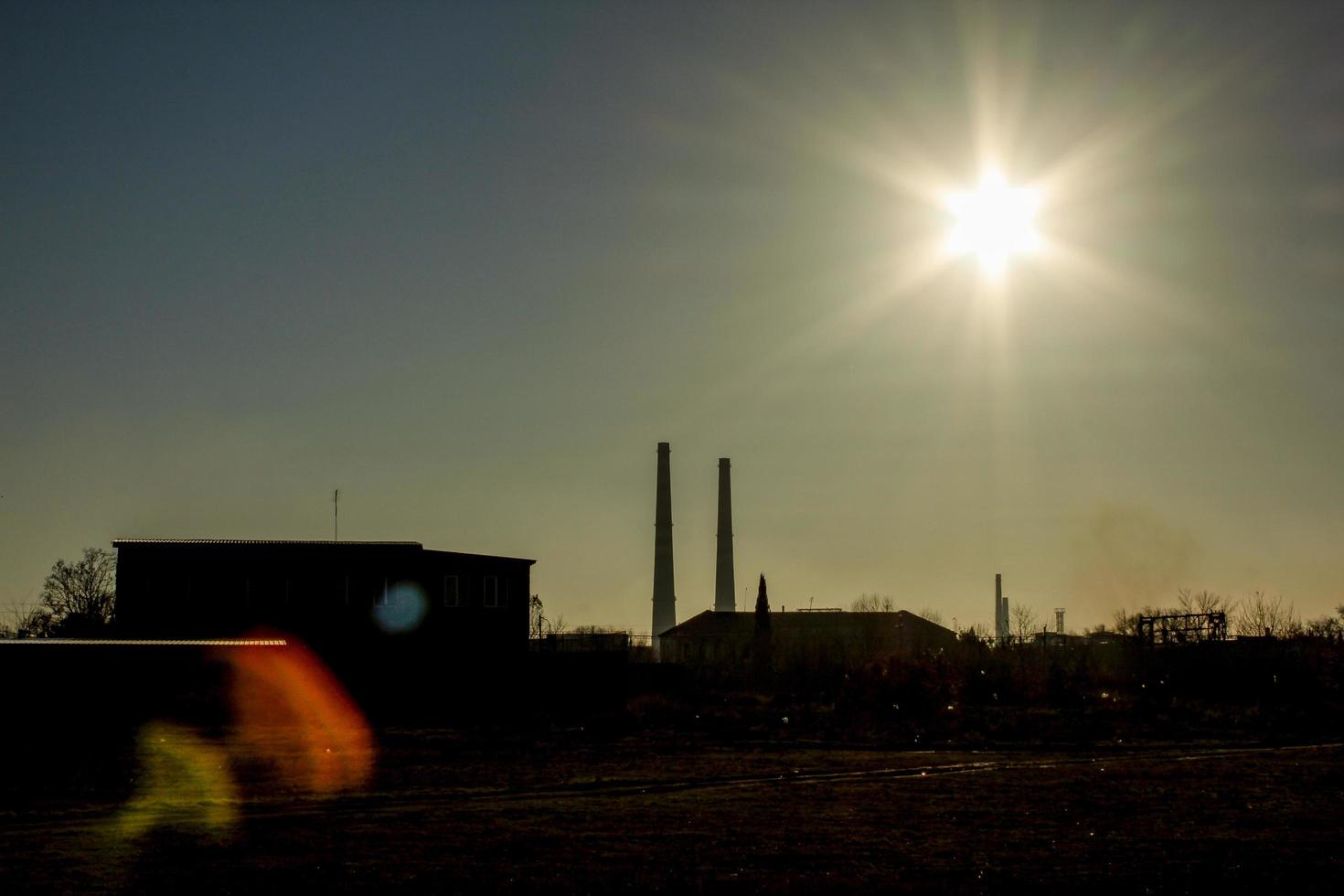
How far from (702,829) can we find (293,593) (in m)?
40.4

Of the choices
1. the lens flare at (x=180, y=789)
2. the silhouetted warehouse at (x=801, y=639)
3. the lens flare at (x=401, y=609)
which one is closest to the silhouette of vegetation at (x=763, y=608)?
the silhouetted warehouse at (x=801, y=639)

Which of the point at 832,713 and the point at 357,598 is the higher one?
the point at 357,598

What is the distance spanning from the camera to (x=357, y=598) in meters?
53.6

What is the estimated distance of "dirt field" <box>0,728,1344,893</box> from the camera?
12586 mm

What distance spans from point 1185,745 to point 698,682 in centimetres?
2493

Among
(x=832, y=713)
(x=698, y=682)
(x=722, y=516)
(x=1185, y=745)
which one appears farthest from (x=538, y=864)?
(x=722, y=516)

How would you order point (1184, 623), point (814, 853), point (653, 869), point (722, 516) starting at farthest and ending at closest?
point (722, 516) < point (1184, 623) < point (814, 853) < point (653, 869)

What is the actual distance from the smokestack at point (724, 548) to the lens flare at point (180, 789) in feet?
203

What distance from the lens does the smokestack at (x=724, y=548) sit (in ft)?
296

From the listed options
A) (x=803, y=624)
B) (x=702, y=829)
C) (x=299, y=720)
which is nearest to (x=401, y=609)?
(x=299, y=720)

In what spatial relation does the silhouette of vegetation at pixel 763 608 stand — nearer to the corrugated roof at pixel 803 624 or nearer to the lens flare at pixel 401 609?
the corrugated roof at pixel 803 624

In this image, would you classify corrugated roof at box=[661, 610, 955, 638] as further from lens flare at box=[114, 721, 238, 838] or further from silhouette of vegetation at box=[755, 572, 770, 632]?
lens flare at box=[114, 721, 238, 838]

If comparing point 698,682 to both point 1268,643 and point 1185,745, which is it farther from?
point 1185,745

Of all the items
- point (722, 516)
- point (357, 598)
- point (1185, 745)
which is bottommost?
point (1185, 745)
